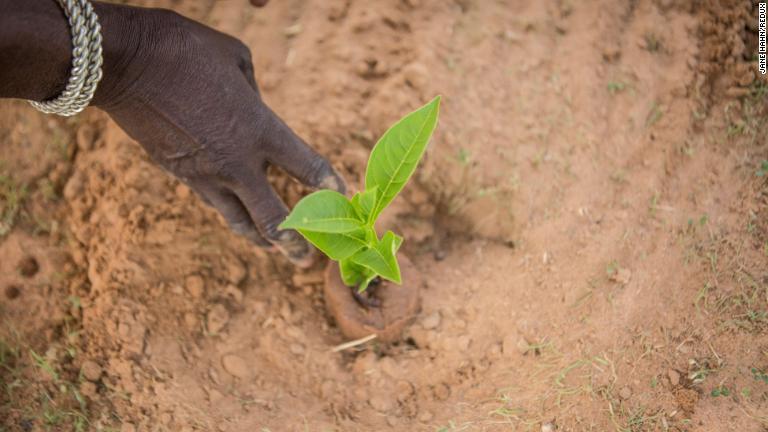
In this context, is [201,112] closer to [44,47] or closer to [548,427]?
[44,47]

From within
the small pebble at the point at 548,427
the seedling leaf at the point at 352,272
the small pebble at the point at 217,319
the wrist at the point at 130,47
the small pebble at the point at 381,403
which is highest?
the wrist at the point at 130,47

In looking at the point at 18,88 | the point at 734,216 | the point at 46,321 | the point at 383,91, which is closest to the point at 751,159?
the point at 734,216

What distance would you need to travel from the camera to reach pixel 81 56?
1483mm

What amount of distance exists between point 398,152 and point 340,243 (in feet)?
1.04

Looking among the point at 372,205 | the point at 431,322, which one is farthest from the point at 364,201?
the point at 431,322

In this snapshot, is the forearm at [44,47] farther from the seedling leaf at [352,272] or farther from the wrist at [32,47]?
the seedling leaf at [352,272]

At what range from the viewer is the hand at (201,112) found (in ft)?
5.43

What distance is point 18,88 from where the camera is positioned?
1482 millimetres

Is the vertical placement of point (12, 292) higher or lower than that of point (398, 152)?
lower

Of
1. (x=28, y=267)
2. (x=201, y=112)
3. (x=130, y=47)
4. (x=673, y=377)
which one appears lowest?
(x=28, y=267)

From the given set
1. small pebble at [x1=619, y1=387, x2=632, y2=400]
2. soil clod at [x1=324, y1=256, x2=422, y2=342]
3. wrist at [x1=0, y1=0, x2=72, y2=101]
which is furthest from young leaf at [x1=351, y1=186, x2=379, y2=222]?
small pebble at [x1=619, y1=387, x2=632, y2=400]

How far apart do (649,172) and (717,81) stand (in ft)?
1.58

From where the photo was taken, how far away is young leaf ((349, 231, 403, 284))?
163 centimetres

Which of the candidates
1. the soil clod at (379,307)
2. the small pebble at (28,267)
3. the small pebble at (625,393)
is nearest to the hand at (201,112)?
the soil clod at (379,307)
